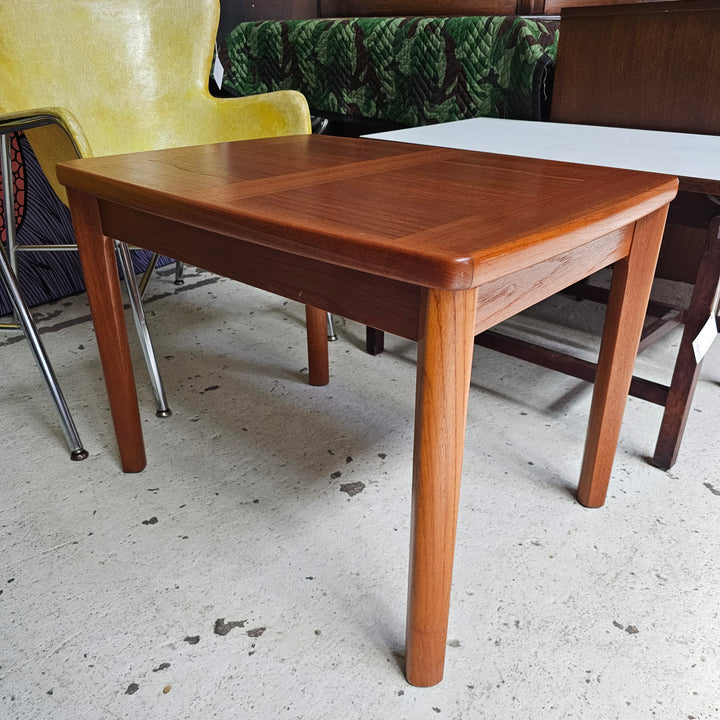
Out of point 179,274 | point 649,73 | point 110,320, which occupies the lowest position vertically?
point 179,274

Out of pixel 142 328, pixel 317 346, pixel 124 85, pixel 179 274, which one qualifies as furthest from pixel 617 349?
pixel 179 274

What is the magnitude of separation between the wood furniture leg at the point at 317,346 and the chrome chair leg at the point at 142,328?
0.33 meters

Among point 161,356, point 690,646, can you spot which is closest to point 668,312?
point 690,646

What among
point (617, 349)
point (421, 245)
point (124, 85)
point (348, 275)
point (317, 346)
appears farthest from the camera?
point (124, 85)

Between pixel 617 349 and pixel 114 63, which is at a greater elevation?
pixel 114 63

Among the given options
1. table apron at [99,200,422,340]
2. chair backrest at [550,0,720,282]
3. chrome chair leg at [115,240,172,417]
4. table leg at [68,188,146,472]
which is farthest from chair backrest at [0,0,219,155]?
chair backrest at [550,0,720,282]

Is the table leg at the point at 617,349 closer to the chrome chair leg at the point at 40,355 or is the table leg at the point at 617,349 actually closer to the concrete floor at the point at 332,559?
the concrete floor at the point at 332,559

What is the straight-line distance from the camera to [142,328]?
52.7 inches

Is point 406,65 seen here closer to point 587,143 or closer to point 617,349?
point 587,143

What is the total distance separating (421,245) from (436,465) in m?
0.23

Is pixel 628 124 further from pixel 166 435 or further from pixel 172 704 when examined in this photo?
pixel 172 704

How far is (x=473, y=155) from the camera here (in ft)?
3.59

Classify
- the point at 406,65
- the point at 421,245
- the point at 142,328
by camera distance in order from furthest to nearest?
the point at 406,65, the point at 142,328, the point at 421,245

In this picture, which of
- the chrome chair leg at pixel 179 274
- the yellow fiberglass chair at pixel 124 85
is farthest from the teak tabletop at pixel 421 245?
the chrome chair leg at pixel 179 274
